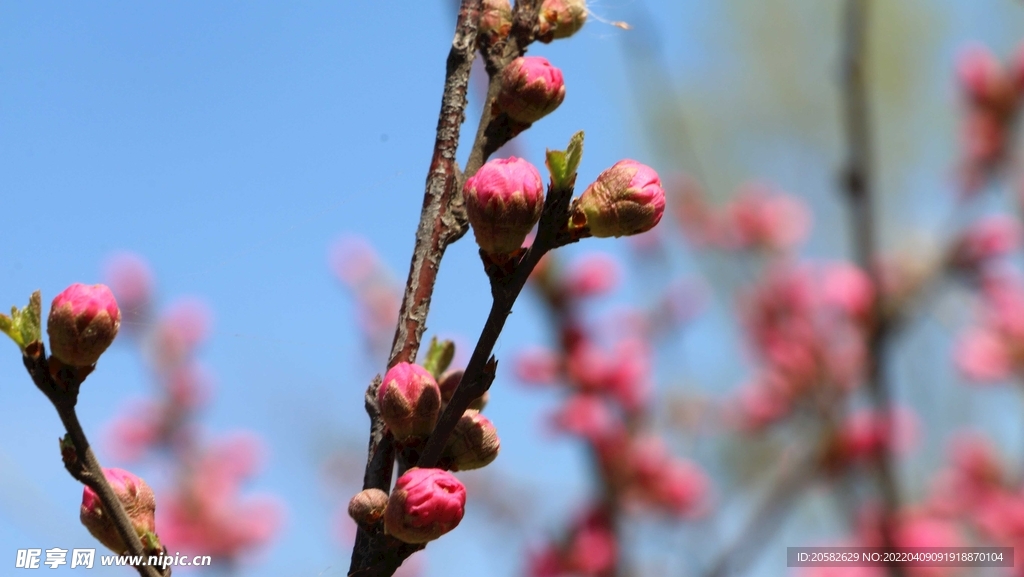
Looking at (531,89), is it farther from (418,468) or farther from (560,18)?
(418,468)

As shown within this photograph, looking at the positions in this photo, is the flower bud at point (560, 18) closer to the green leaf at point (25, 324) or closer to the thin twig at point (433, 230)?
the thin twig at point (433, 230)

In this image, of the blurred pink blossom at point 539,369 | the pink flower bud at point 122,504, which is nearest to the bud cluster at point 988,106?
the blurred pink blossom at point 539,369

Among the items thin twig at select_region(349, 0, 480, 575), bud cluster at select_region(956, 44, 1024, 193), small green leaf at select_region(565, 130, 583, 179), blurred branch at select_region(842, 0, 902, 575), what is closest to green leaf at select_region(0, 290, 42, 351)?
thin twig at select_region(349, 0, 480, 575)

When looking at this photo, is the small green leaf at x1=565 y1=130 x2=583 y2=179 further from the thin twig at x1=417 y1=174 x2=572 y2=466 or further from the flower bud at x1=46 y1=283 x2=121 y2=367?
the flower bud at x1=46 y1=283 x2=121 y2=367

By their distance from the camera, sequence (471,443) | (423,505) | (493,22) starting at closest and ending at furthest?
(423,505) < (471,443) < (493,22)

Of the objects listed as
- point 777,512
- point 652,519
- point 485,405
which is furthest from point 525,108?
point 652,519

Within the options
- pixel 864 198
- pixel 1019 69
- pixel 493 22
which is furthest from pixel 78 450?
pixel 1019 69
